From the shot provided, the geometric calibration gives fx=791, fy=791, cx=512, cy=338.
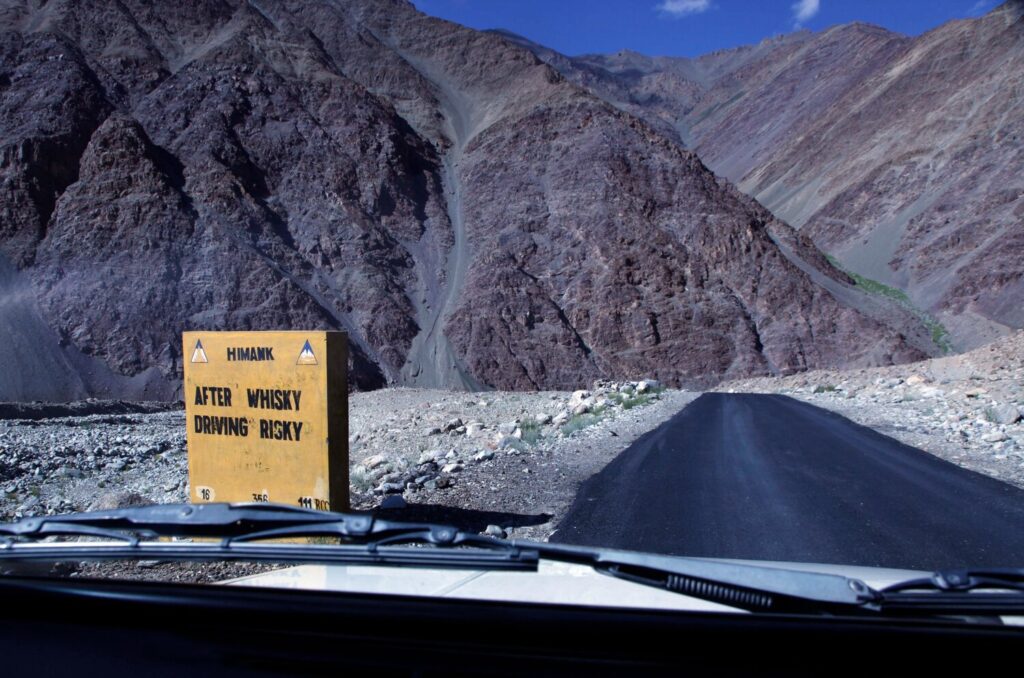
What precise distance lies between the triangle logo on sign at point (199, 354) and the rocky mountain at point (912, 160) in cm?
4256

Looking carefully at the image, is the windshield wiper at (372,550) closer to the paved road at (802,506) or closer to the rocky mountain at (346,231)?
the paved road at (802,506)

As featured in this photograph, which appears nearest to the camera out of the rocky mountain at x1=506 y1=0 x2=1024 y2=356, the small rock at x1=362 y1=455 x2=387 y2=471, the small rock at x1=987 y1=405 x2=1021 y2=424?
the small rock at x1=362 y1=455 x2=387 y2=471

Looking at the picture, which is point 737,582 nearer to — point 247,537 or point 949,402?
point 247,537

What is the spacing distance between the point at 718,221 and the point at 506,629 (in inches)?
1658

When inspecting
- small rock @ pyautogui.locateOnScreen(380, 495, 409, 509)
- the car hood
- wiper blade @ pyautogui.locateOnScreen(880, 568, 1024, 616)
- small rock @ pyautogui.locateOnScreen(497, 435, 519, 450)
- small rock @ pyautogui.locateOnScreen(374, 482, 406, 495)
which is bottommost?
small rock @ pyautogui.locateOnScreen(374, 482, 406, 495)

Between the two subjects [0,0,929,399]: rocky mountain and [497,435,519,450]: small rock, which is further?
[0,0,929,399]: rocky mountain

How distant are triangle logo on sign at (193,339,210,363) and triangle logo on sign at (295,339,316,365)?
1.12 m

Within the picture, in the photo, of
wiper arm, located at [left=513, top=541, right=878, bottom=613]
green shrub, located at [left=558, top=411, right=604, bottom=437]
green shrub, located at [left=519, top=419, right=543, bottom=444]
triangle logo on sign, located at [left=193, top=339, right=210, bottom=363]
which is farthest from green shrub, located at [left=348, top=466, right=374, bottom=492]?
wiper arm, located at [left=513, top=541, right=878, bottom=613]

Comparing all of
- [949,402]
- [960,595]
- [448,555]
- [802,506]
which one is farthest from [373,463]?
[949,402]

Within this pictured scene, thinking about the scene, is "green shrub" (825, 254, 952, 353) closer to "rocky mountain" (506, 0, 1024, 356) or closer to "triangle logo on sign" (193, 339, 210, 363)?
"rocky mountain" (506, 0, 1024, 356)

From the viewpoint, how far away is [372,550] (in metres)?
2.69

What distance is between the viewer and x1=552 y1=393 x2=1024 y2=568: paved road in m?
6.39

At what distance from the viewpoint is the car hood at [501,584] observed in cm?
275

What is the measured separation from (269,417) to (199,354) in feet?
3.30
